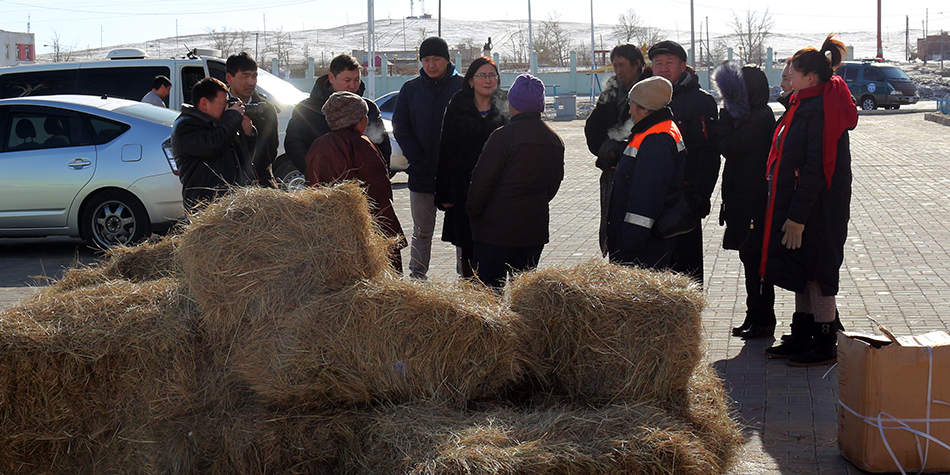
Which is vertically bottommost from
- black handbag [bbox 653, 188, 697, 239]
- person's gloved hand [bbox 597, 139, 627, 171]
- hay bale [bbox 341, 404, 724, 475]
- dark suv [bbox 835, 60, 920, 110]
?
hay bale [bbox 341, 404, 724, 475]

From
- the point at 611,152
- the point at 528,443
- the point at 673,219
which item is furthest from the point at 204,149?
the point at 528,443

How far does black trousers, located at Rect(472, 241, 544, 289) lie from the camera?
17.1ft

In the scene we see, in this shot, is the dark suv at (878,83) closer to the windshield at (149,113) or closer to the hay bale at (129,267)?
the windshield at (149,113)

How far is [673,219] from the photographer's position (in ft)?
15.9

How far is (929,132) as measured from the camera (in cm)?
2398

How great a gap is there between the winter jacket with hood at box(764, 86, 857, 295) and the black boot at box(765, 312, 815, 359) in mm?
237

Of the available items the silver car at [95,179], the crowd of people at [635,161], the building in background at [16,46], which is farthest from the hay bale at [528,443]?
the building in background at [16,46]

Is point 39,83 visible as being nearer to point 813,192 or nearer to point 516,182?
point 516,182

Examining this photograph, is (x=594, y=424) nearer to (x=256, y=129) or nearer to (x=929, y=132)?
(x=256, y=129)

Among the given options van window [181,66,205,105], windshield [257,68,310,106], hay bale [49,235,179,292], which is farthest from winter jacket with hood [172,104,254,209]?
van window [181,66,205,105]

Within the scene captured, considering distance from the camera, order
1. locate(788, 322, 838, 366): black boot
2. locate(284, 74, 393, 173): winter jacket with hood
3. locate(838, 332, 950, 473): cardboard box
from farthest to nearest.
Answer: locate(284, 74, 393, 173): winter jacket with hood → locate(788, 322, 838, 366): black boot → locate(838, 332, 950, 473): cardboard box

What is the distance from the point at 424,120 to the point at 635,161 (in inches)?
88.3

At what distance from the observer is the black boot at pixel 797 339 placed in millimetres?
5230

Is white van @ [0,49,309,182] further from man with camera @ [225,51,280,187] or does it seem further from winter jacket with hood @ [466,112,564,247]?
winter jacket with hood @ [466,112,564,247]
